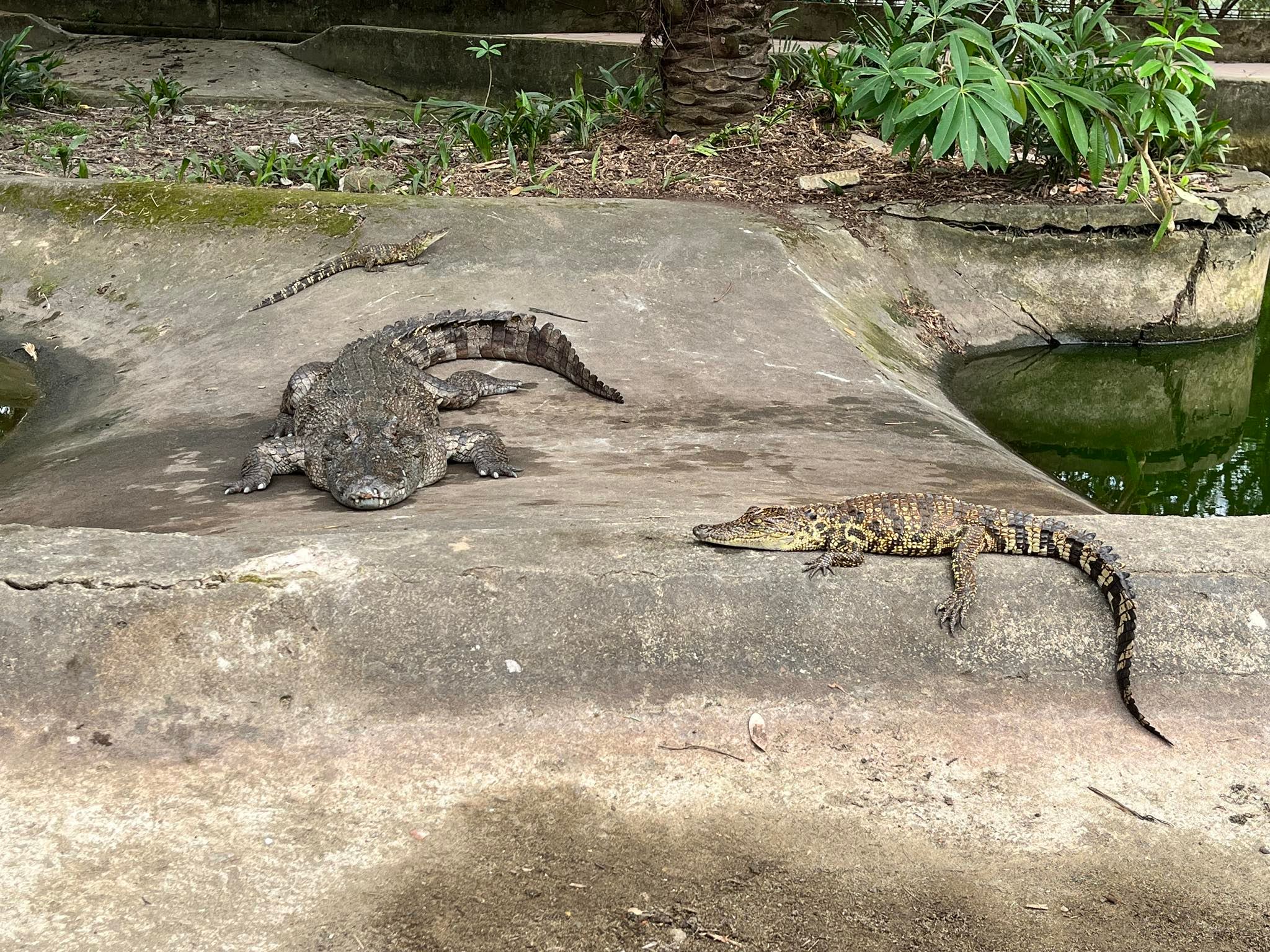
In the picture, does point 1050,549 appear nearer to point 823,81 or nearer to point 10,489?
point 10,489

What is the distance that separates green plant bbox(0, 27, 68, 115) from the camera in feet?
38.8

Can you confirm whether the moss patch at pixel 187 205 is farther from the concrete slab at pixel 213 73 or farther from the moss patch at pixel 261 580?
the moss patch at pixel 261 580

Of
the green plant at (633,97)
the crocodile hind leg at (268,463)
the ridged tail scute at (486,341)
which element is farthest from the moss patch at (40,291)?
the green plant at (633,97)

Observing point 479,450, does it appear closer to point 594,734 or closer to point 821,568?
point 821,568

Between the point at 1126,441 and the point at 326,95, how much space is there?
1006 cm

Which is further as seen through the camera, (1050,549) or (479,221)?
(479,221)

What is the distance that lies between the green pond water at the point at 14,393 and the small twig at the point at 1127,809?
6.00m

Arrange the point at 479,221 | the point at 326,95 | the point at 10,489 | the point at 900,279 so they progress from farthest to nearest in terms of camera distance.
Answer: the point at 326,95
the point at 900,279
the point at 479,221
the point at 10,489

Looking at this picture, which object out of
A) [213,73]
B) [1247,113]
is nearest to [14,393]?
[213,73]

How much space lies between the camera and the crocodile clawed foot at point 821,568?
Result: 367 centimetres

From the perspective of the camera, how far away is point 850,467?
17.2 ft

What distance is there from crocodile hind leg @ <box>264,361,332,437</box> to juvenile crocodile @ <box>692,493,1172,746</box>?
2751 millimetres

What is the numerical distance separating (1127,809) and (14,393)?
6704mm

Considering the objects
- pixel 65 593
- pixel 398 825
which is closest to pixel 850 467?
pixel 398 825
